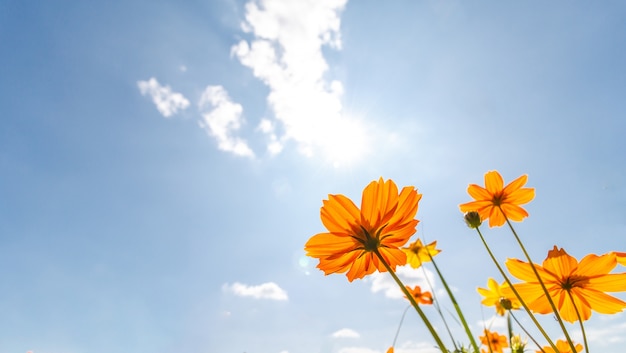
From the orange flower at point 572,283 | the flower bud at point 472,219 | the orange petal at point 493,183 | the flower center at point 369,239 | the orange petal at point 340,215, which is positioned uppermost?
the orange petal at point 493,183

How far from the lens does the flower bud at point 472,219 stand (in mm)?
996

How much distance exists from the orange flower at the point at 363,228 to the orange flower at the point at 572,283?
0.63ft

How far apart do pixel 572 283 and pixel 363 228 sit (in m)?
0.34

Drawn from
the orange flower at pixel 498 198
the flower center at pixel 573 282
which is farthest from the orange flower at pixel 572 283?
the orange flower at pixel 498 198

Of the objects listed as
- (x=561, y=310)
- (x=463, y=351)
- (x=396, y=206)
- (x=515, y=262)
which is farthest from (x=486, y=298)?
(x=396, y=206)

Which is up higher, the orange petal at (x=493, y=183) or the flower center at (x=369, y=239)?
the orange petal at (x=493, y=183)

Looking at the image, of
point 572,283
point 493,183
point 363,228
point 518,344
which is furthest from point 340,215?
point 518,344

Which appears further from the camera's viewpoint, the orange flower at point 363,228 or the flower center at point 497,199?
the flower center at point 497,199

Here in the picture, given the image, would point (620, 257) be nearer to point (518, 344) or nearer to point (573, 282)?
point (573, 282)

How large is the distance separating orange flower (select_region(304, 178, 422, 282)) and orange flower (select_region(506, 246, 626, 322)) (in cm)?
19

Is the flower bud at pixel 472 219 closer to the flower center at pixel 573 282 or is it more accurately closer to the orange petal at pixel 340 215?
the flower center at pixel 573 282

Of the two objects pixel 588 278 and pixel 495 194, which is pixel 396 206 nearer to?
pixel 588 278

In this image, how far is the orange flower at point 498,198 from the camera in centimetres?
94

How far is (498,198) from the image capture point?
0.97 m
